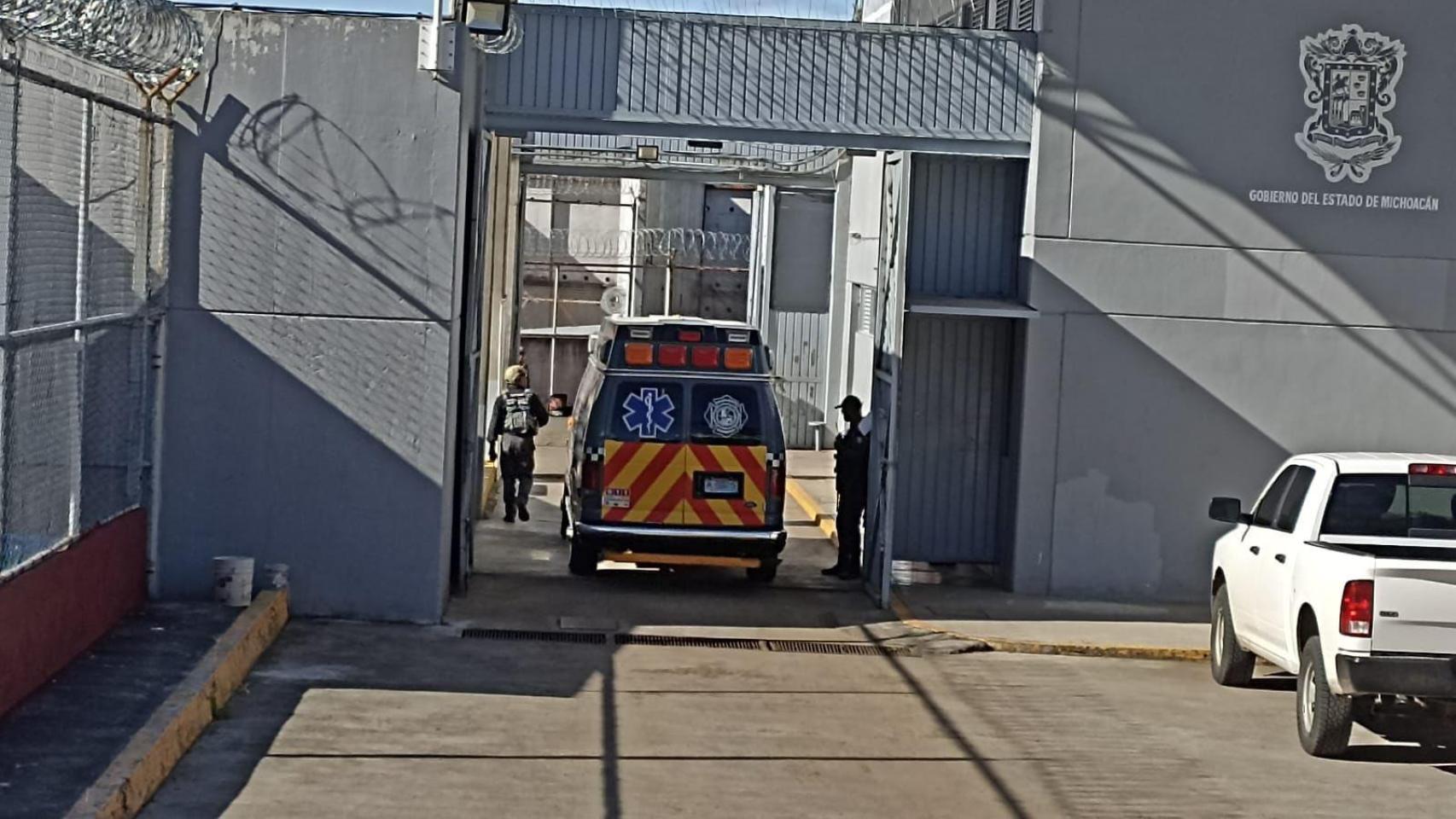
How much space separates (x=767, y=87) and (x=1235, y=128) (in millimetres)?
4087

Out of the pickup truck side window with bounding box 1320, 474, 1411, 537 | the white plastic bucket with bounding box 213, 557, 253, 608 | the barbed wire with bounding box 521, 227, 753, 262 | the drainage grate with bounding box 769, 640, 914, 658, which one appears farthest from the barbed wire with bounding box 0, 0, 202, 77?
the barbed wire with bounding box 521, 227, 753, 262

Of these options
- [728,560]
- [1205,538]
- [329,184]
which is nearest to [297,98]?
[329,184]

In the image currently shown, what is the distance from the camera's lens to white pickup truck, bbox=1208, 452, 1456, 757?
10.6m

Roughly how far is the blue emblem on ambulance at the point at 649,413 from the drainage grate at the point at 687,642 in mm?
2561

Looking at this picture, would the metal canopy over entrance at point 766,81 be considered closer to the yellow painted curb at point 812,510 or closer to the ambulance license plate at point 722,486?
the ambulance license plate at point 722,486

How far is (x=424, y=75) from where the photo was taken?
46.4 ft

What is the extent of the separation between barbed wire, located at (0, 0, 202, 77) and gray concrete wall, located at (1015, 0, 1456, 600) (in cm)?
715

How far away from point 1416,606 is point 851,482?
7.33 m

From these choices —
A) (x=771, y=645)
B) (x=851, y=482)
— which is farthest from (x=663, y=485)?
(x=771, y=645)

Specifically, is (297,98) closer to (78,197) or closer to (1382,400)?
(78,197)

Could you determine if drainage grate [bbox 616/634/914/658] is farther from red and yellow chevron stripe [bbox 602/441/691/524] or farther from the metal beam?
the metal beam

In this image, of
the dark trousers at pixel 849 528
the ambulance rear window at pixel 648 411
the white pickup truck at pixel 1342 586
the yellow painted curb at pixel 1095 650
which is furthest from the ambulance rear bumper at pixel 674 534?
the white pickup truck at pixel 1342 586

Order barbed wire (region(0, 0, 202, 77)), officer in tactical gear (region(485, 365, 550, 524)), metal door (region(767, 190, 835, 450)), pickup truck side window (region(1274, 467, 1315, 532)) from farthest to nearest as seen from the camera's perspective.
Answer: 1. metal door (region(767, 190, 835, 450))
2. officer in tactical gear (region(485, 365, 550, 524))
3. pickup truck side window (region(1274, 467, 1315, 532))
4. barbed wire (region(0, 0, 202, 77))

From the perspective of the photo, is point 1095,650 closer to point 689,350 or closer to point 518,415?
point 689,350
